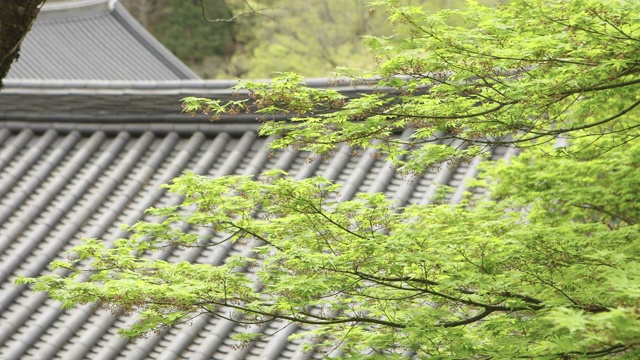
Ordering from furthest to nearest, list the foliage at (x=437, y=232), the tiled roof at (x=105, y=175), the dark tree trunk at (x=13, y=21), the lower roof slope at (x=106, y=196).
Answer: the tiled roof at (x=105, y=175)
the lower roof slope at (x=106, y=196)
the foliage at (x=437, y=232)
the dark tree trunk at (x=13, y=21)

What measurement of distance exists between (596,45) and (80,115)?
6588 mm

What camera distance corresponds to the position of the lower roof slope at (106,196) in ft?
24.1

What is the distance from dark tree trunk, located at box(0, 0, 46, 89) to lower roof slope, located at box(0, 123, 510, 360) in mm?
3327

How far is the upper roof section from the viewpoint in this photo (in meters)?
15.4

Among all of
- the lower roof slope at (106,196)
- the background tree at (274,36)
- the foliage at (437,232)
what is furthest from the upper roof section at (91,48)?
the background tree at (274,36)

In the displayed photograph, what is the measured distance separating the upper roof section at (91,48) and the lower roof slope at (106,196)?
5.30 meters

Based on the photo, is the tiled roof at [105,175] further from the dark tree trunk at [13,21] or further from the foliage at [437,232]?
the dark tree trunk at [13,21]

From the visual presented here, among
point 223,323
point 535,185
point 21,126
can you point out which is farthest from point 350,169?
point 21,126

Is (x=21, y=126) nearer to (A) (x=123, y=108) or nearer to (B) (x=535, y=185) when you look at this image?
(A) (x=123, y=108)

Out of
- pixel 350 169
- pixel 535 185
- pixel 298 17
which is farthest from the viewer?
pixel 298 17

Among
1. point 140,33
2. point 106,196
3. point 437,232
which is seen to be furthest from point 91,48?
point 437,232

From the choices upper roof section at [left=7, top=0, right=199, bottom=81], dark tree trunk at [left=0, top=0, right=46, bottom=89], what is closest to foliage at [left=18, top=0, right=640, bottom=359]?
dark tree trunk at [left=0, top=0, right=46, bottom=89]

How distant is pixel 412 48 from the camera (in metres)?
4.81

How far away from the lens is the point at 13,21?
4.30 metres
